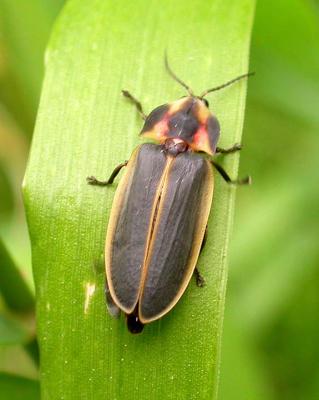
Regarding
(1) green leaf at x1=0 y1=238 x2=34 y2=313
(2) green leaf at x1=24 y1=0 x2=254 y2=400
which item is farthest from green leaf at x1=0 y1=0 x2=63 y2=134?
(1) green leaf at x1=0 y1=238 x2=34 y2=313

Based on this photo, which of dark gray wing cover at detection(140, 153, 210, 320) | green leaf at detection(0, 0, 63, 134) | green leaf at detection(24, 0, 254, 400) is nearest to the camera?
green leaf at detection(24, 0, 254, 400)

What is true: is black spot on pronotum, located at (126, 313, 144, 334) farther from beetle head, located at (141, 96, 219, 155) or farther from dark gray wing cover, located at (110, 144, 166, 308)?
beetle head, located at (141, 96, 219, 155)

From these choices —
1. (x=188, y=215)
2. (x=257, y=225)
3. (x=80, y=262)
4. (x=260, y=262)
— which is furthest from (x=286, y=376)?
(x=80, y=262)

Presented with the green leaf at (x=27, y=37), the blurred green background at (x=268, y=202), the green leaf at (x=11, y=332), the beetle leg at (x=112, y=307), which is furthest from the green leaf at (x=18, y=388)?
the green leaf at (x=27, y=37)

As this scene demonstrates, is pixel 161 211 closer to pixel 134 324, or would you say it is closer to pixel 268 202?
pixel 134 324

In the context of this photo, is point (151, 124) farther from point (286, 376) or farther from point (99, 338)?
Answer: point (286, 376)

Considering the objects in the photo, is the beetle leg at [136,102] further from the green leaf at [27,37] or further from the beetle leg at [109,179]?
the green leaf at [27,37]

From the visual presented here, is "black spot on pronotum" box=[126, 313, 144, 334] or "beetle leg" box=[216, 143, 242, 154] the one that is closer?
"black spot on pronotum" box=[126, 313, 144, 334]
